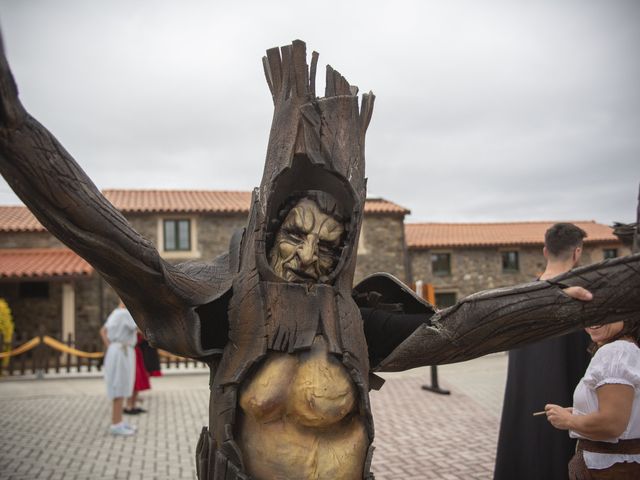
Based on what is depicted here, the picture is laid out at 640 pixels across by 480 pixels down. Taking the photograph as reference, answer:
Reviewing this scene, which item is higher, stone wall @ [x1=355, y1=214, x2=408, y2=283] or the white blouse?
stone wall @ [x1=355, y1=214, x2=408, y2=283]

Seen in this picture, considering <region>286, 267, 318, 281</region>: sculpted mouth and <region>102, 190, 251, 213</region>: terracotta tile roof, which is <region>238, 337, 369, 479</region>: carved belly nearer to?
<region>286, 267, 318, 281</region>: sculpted mouth

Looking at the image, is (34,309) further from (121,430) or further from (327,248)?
(327,248)

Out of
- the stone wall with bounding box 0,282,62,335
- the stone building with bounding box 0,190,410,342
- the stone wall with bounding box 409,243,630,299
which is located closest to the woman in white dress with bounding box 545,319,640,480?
the stone building with bounding box 0,190,410,342

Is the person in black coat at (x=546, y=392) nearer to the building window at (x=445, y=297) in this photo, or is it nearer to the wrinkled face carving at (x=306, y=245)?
the wrinkled face carving at (x=306, y=245)

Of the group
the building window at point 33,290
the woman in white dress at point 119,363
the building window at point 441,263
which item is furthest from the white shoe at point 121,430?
the building window at point 441,263

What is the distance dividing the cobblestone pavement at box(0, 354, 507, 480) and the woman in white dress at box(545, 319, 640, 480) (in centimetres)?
293

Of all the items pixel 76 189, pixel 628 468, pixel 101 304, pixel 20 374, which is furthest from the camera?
pixel 101 304

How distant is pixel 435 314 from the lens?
180 cm

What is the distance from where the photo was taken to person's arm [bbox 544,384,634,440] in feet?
7.16

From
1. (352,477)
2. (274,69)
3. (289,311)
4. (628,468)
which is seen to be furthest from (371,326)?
(628,468)

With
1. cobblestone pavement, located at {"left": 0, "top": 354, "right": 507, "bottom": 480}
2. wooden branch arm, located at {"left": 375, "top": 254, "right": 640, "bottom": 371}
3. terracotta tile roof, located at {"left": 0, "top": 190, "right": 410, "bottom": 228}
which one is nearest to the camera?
wooden branch arm, located at {"left": 375, "top": 254, "right": 640, "bottom": 371}

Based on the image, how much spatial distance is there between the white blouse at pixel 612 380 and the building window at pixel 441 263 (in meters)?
18.5

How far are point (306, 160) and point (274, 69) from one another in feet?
1.18

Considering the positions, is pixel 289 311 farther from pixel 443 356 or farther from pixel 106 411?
→ pixel 106 411
